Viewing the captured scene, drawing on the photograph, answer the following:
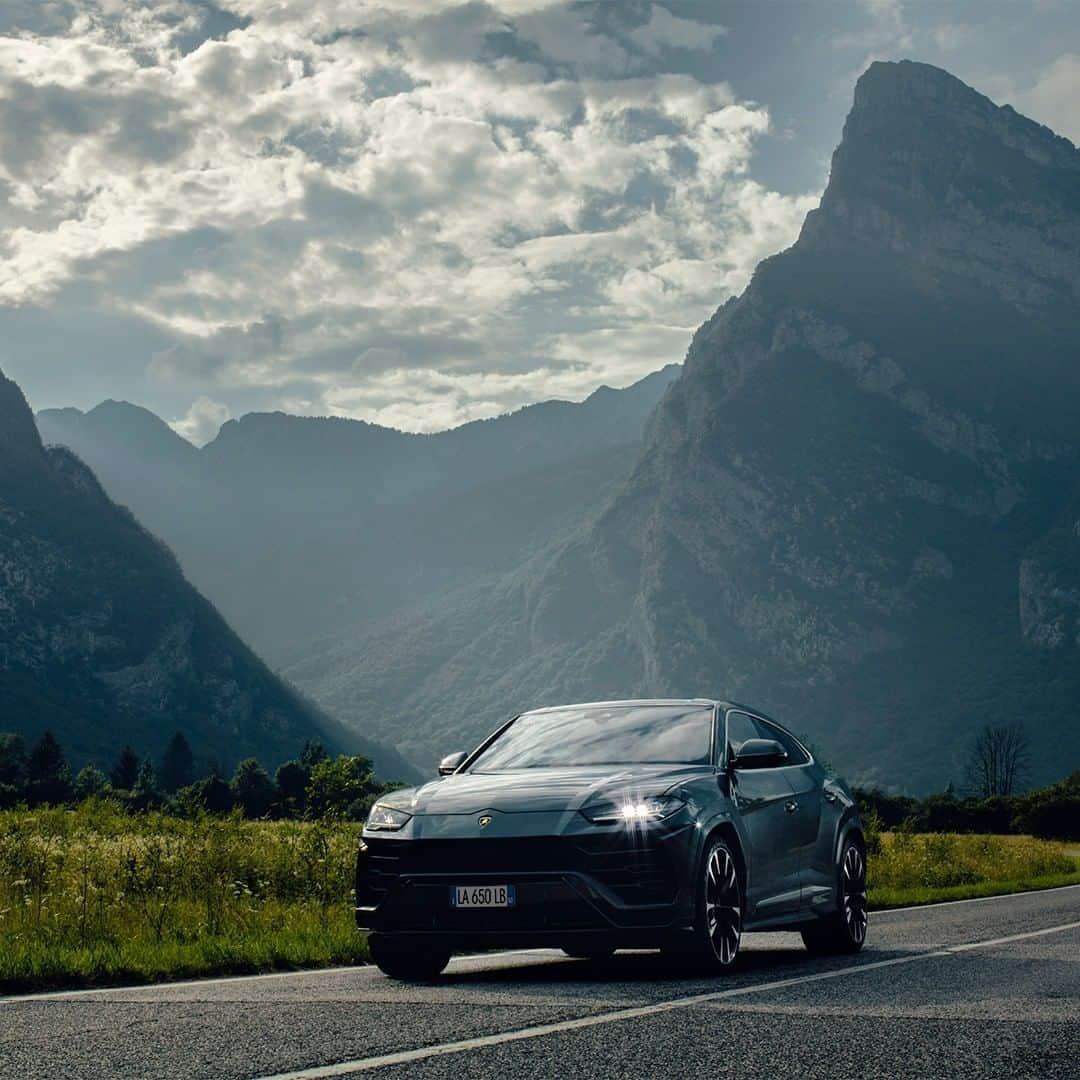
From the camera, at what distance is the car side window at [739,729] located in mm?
10062

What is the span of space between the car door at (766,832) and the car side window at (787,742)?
559 mm

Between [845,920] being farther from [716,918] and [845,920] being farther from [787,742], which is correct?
[716,918]

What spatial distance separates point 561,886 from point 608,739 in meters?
1.76

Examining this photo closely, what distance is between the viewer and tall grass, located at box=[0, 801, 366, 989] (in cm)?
952

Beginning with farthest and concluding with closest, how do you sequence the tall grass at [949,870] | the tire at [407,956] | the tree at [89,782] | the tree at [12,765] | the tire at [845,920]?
the tree at [89,782] → the tree at [12,765] → the tall grass at [949,870] → the tire at [845,920] → the tire at [407,956]

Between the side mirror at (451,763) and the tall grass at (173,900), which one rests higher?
the side mirror at (451,763)

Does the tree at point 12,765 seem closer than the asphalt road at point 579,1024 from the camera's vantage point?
No

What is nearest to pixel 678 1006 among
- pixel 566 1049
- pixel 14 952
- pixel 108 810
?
pixel 566 1049

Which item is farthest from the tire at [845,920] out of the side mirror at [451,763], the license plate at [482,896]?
the license plate at [482,896]

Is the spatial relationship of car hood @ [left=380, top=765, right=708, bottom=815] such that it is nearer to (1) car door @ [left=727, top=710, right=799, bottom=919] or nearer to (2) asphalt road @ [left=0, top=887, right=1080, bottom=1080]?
(1) car door @ [left=727, top=710, right=799, bottom=919]

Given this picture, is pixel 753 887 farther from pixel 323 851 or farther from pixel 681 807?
pixel 323 851

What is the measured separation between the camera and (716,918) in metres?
→ 8.86

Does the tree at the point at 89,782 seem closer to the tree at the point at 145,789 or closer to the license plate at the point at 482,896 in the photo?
the tree at the point at 145,789

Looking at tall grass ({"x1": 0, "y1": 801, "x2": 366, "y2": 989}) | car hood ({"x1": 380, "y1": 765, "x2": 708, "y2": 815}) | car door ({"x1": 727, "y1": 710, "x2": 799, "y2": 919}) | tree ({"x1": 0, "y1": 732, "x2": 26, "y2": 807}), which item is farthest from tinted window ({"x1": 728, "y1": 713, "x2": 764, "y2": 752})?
tree ({"x1": 0, "y1": 732, "x2": 26, "y2": 807})
